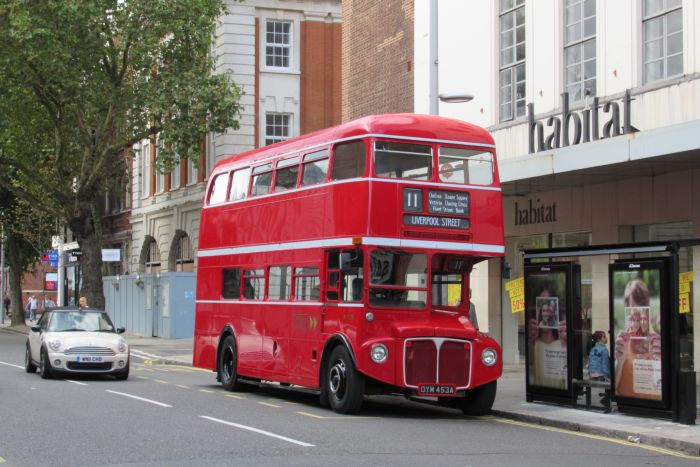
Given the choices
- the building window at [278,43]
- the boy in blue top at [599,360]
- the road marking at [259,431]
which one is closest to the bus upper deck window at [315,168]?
the road marking at [259,431]

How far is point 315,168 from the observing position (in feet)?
57.4

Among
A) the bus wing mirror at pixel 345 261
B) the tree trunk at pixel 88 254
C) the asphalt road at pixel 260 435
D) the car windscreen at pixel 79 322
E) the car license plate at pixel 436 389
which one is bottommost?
the asphalt road at pixel 260 435

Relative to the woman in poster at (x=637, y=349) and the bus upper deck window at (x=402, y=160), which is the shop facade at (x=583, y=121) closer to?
the woman in poster at (x=637, y=349)

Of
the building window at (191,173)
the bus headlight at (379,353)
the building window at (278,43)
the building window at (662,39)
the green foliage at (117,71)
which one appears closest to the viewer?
the bus headlight at (379,353)

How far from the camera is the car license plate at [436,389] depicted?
15.8m

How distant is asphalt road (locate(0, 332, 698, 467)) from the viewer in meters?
11.5

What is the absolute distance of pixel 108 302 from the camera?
52094 millimetres

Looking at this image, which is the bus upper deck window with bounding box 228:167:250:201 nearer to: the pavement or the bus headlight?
the bus headlight

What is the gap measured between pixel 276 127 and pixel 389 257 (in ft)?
94.2

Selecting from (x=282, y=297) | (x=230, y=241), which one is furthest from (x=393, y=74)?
(x=282, y=297)

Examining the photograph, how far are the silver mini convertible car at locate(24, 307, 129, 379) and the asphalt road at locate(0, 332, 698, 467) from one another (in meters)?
2.34

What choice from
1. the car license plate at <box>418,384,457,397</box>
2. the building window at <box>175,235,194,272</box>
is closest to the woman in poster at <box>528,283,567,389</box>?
the car license plate at <box>418,384,457,397</box>

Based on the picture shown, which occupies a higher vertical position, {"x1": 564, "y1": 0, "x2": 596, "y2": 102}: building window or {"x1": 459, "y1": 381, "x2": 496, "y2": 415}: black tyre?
{"x1": 564, "y1": 0, "x2": 596, "y2": 102}: building window

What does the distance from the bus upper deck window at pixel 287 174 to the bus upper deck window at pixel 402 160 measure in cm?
242
